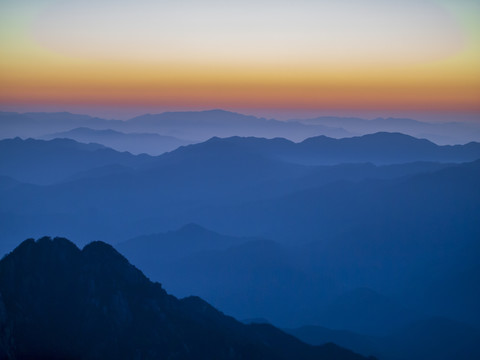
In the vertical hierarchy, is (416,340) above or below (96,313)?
below

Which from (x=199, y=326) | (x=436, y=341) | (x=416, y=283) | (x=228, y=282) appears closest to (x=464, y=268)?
(x=416, y=283)

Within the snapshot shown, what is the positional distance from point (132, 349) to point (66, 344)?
7.40 m

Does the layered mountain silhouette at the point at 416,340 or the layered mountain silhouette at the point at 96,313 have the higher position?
the layered mountain silhouette at the point at 96,313

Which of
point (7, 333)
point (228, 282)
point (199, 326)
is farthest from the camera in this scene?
point (228, 282)

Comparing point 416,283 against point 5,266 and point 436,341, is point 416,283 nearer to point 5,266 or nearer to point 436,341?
point 436,341

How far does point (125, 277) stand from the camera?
193 ft

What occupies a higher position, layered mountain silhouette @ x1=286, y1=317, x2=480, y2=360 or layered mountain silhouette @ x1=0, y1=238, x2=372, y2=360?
layered mountain silhouette @ x1=0, y1=238, x2=372, y2=360

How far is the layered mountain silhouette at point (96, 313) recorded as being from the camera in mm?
49219

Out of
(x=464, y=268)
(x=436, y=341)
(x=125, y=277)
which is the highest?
(x=125, y=277)

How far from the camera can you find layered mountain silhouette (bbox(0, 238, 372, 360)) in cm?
4922

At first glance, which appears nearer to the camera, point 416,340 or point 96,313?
point 96,313

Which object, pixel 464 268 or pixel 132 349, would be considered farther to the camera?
pixel 464 268

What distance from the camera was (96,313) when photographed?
5372 cm

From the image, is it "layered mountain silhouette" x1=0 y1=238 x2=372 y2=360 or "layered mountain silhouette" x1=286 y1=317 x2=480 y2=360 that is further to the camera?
"layered mountain silhouette" x1=286 y1=317 x2=480 y2=360
